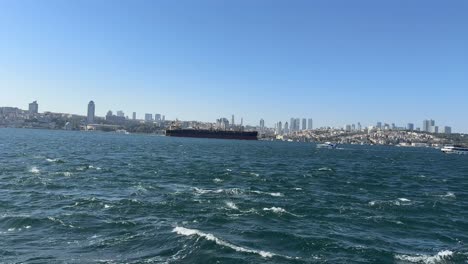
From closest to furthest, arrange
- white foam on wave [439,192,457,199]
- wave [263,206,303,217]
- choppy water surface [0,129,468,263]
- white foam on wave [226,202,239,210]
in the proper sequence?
choppy water surface [0,129,468,263]
wave [263,206,303,217]
white foam on wave [226,202,239,210]
white foam on wave [439,192,457,199]

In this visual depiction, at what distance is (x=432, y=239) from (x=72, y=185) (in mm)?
32057

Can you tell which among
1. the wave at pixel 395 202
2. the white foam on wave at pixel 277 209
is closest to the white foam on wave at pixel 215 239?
the white foam on wave at pixel 277 209

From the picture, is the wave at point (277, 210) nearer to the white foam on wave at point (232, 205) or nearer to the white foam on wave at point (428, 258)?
the white foam on wave at point (232, 205)

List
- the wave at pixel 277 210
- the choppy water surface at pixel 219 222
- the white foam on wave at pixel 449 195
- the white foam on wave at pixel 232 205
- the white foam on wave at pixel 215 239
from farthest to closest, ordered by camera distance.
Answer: the white foam on wave at pixel 449 195 → the white foam on wave at pixel 232 205 → the wave at pixel 277 210 → the white foam on wave at pixel 215 239 → the choppy water surface at pixel 219 222

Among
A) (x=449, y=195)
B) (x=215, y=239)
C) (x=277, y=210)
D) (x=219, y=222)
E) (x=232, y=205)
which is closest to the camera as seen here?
(x=215, y=239)

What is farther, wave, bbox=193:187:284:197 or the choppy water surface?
wave, bbox=193:187:284:197

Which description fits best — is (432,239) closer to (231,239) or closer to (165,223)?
(231,239)

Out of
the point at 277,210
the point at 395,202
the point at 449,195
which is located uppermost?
the point at 277,210

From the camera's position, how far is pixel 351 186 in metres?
55.1

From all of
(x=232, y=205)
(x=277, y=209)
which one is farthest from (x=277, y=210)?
(x=232, y=205)

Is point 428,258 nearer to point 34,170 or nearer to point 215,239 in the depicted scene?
point 215,239

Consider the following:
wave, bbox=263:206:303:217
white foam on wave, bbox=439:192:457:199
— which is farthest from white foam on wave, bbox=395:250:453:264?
white foam on wave, bbox=439:192:457:199

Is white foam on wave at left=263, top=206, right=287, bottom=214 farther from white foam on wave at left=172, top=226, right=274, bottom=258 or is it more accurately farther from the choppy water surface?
white foam on wave at left=172, top=226, right=274, bottom=258

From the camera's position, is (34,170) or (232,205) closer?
(232,205)
